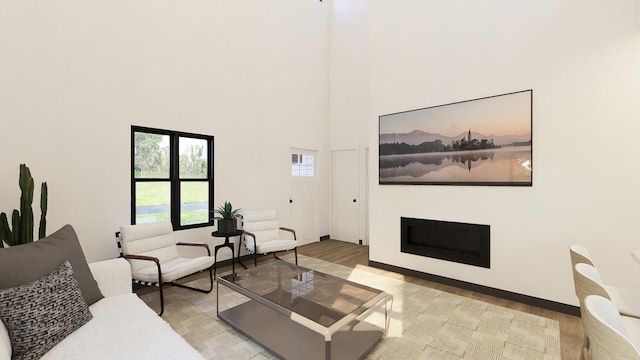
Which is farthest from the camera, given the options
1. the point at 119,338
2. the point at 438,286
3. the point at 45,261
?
the point at 438,286

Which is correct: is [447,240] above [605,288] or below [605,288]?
below

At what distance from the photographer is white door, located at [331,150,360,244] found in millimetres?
6152

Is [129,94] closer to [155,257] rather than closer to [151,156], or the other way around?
[151,156]

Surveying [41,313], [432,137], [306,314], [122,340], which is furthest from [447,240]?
[41,313]

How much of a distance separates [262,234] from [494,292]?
3.30 metres

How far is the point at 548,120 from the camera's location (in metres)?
2.98

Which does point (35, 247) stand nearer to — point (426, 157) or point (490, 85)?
point (426, 157)

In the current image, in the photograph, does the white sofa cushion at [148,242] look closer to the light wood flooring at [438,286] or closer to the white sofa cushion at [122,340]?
the light wood flooring at [438,286]

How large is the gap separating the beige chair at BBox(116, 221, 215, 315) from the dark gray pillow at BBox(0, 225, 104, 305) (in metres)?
0.91

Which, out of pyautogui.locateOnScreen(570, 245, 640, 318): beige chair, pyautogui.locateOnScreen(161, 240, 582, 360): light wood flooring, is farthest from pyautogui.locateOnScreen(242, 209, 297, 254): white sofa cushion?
pyautogui.locateOnScreen(570, 245, 640, 318): beige chair

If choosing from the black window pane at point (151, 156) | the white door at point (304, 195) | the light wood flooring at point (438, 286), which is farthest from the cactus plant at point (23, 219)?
the white door at point (304, 195)

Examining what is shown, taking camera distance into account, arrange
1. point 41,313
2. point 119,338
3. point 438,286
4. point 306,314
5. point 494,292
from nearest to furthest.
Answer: point 41,313, point 119,338, point 306,314, point 494,292, point 438,286

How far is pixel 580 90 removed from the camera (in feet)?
9.27

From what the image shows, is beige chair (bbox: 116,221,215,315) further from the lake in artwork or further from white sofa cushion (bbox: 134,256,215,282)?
the lake in artwork
